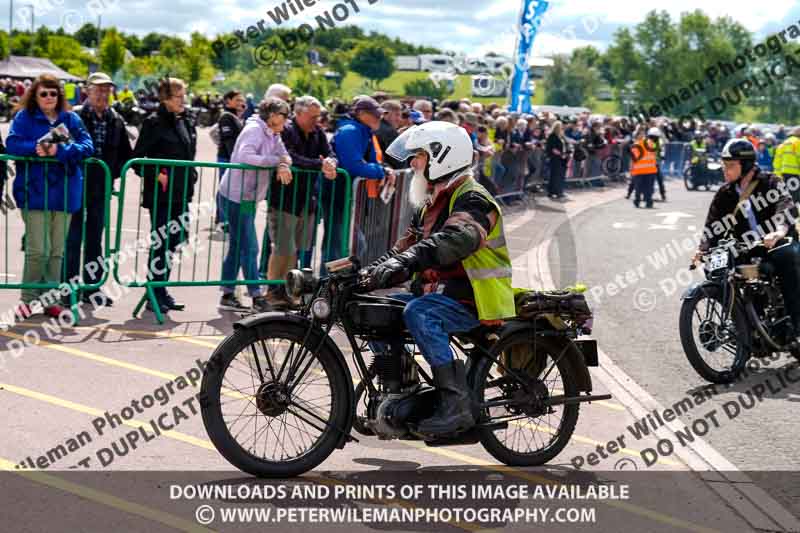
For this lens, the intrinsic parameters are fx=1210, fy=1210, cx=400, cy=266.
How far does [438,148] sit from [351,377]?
3.90 ft

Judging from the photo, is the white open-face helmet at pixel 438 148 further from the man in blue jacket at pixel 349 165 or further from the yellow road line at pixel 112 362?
the man in blue jacket at pixel 349 165

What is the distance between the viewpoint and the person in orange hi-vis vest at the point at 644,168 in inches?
1054

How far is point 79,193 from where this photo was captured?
9359 millimetres

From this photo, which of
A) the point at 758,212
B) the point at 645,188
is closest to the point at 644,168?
the point at 645,188

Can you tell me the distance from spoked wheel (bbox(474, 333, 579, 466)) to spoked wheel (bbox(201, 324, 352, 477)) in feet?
2.53

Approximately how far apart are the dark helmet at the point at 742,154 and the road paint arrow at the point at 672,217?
45.9 ft

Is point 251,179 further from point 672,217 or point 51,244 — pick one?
point 672,217

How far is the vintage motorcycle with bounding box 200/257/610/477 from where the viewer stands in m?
5.59

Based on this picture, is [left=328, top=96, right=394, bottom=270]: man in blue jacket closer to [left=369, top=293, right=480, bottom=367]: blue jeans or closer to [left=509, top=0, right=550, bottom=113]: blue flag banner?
[left=369, top=293, right=480, bottom=367]: blue jeans

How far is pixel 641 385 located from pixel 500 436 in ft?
8.78

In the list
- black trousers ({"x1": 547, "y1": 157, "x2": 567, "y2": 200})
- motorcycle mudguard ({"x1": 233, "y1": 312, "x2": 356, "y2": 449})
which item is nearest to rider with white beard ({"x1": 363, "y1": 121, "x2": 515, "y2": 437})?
motorcycle mudguard ({"x1": 233, "y1": 312, "x2": 356, "y2": 449})

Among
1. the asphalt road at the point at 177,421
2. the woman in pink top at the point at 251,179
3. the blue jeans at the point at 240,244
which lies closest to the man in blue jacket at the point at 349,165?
the woman in pink top at the point at 251,179

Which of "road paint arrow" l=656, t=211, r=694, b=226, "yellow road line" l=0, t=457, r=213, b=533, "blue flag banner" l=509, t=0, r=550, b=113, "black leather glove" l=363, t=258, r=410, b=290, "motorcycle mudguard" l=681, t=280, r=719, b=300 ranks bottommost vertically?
"road paint arrow" l=656, t=211, r=694, b=226

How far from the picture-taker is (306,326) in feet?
18.6
